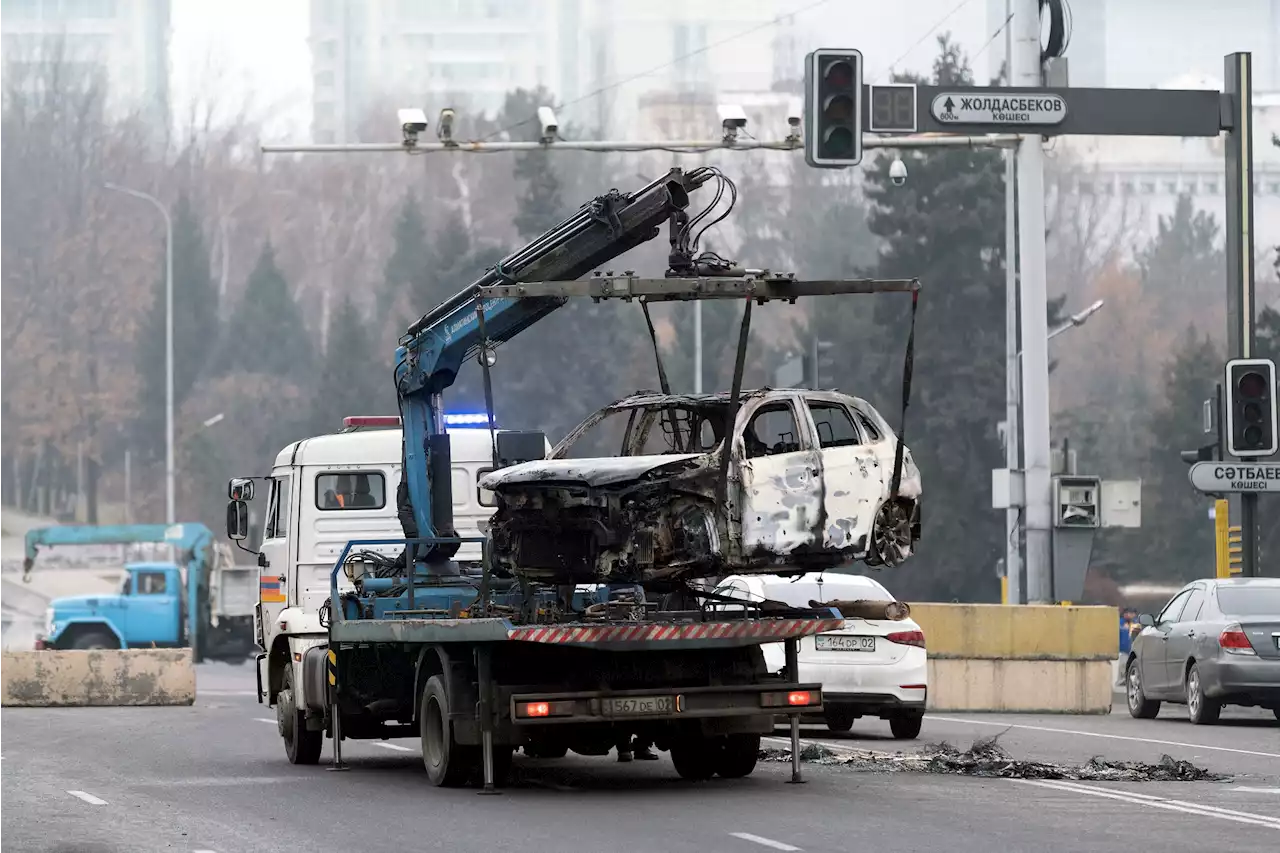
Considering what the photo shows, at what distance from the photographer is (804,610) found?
14.7 metres

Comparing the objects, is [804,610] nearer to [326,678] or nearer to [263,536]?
[326,678]

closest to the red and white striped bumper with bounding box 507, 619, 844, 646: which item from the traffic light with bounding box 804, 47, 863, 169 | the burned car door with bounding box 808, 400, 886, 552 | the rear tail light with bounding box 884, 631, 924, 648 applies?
the burned car door with bounding box 808, 400, 886, 552

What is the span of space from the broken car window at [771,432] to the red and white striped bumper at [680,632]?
1.10 meters

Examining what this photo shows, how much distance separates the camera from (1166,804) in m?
13.2

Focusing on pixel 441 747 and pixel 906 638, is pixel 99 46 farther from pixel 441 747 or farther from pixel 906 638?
pixel 441 747

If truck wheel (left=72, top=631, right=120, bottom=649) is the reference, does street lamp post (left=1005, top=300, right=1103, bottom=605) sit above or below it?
above

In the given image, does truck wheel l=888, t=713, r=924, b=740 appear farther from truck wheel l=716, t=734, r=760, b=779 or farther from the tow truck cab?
truck wheel l=716, t=734, r=760, b=779

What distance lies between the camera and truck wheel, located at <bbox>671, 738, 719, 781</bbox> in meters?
15.4

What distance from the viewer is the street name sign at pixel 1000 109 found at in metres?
23.6

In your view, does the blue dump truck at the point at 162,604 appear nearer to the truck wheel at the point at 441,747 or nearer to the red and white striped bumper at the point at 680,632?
Answer: the truck wheel at the point at 441,747

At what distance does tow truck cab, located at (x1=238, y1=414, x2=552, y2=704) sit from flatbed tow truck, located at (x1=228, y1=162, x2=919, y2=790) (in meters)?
2.28

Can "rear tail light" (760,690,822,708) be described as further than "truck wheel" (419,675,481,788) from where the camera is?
No

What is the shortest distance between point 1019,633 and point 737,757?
1132 cm

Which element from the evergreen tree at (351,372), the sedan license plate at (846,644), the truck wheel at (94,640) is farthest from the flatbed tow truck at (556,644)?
the evergreen tree at (351,372)
